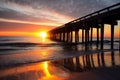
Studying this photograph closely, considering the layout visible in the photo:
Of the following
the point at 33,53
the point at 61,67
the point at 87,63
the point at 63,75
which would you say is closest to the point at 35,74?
the point at 63,75

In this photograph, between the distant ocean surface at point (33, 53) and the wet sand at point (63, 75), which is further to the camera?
the distant ocean surface at point (33, 53)

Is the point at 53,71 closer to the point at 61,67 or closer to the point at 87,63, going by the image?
the point at 61,67

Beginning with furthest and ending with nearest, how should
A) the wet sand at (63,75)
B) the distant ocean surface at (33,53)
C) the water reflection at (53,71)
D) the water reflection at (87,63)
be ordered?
the distant ocean surface at (33,53) < the water reflection at (87,63) < the water reflection at (53,71) < the wet sand at (63,75)

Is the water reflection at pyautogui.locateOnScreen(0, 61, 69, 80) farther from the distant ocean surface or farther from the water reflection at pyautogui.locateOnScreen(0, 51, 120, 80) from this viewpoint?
the distant ocean surface

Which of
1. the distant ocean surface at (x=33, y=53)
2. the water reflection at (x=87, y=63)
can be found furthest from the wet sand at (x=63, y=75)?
the distant ocean surface at (x=33, y=53)

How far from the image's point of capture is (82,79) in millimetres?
5836

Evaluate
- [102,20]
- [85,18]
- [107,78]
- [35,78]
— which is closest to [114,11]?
[102,20]

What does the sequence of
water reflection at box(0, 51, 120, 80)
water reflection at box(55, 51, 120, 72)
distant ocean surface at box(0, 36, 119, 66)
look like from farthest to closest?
distant ocean surface at box(0, 36, 119, 66) < water reflection at box(55, 51, 120, 72) < water reflection at box(0, 51, 120, 80)

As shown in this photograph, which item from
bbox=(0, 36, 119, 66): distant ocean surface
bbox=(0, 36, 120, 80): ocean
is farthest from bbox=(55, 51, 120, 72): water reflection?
bbox=(0, 36, 119, 66): distant ocean surface

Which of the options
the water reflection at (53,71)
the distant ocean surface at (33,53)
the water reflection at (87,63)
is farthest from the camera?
the distant ocean surface at (33,53)

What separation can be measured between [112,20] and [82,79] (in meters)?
12.3

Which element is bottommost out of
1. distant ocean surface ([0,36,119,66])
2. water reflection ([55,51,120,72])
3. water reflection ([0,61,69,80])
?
distant ocean surface ([0,36,119,66])

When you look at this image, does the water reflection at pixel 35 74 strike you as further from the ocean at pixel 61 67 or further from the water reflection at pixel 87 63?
the water reflection at pixel 87 63

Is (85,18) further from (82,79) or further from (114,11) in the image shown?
(82,79)
